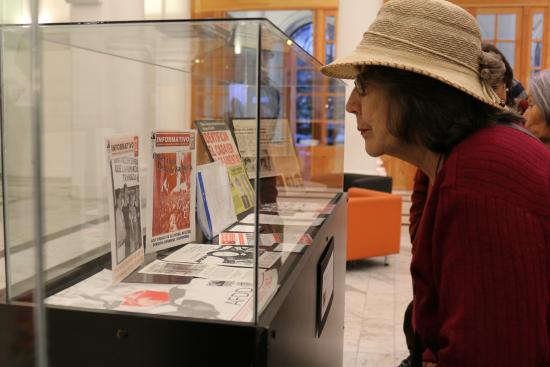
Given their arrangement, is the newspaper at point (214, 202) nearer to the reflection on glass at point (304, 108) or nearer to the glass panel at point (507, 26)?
the reflection on glass at point (304, 108)

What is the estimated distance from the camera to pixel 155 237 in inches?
60.1

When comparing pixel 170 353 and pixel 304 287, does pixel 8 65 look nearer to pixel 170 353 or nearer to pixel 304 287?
pixel 170 353

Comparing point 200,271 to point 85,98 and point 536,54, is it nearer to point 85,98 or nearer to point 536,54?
point 85,98

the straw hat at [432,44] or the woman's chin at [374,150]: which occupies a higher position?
the straw hat at [432,44]

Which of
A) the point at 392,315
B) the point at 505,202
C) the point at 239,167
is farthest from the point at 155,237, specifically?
the point at 392,315

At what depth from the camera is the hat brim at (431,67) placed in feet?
3.83

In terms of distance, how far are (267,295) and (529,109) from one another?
1973 millimetres

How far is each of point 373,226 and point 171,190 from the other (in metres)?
4.09

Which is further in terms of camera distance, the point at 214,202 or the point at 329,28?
the point at 329,28

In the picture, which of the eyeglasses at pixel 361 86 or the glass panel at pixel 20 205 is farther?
the eyeglasses at pixel 361 86

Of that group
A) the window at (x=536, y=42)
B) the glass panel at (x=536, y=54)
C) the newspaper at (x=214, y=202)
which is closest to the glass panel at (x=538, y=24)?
the window at (x=536, y=42)

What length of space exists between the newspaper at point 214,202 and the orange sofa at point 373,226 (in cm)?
363

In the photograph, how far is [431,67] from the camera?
1.19 m

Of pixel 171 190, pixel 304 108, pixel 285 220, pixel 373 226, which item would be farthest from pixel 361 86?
pixel 373 226
